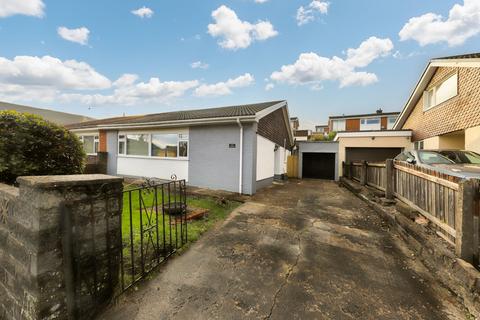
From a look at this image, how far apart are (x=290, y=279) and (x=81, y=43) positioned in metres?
16.8

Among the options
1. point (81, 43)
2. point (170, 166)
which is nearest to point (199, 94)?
point (81, 43)

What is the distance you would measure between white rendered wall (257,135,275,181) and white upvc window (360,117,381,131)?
74.3 feet

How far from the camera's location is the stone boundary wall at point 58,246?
1.63 m

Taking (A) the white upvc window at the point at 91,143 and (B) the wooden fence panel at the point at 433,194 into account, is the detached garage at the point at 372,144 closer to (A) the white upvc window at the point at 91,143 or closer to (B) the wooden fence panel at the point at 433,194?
(B) the wooden fence panel at the point at 433,194

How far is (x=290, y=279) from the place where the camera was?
2686 millimetres

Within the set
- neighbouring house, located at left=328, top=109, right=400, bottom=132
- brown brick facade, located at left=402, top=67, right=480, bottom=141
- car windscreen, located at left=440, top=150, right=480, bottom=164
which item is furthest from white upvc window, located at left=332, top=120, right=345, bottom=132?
car windscreen, located at left=440, top=150, right=480, bottom=164

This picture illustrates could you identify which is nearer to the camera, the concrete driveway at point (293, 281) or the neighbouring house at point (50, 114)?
the concrete driveway at point (293, 281)

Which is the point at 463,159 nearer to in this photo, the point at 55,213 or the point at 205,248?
the point at 205,248

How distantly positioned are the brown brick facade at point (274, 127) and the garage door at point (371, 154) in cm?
479

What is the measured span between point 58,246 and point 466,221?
4786 millimetres

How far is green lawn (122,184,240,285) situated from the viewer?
9.07 feet

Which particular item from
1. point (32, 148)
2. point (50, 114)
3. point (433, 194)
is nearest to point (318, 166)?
point (433, 194)

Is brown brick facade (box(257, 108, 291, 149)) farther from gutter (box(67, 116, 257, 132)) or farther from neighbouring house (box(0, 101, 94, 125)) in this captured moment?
neighbouring house (box(0, 101, 94, 125))

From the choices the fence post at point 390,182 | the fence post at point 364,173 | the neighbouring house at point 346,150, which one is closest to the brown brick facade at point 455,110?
the neighbouring house at point 346,150
